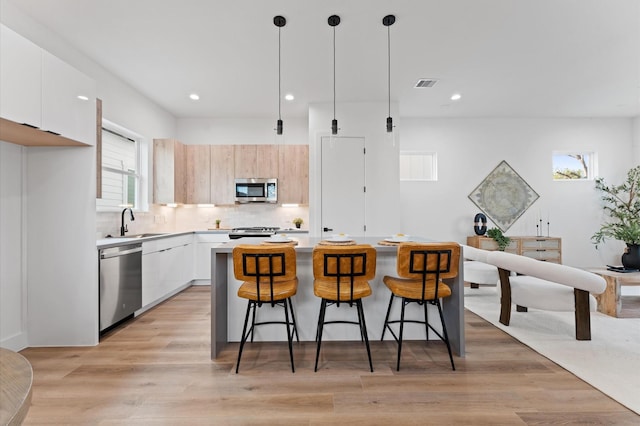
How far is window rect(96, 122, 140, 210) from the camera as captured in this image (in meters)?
4.11

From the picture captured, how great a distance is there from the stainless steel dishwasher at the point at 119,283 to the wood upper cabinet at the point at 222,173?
6.52 ft

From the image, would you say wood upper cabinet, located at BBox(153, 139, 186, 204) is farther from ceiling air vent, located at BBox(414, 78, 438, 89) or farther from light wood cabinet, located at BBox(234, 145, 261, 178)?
ceiling air vent, located at BBox(414, 78, 438, 89)

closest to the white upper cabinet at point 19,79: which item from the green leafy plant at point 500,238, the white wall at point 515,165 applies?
the white wall at point 515,165

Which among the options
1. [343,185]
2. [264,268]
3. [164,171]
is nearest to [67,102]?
[264,268]

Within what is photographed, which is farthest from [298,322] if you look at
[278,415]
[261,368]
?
[278,415]

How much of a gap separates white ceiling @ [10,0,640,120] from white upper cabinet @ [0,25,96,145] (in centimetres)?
64

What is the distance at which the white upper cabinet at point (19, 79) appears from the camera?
7.11 feet

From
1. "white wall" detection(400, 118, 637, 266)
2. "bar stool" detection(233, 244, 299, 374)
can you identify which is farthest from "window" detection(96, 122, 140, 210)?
"white wall" detection(400, 118, 637, 266)

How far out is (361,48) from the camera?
342cm

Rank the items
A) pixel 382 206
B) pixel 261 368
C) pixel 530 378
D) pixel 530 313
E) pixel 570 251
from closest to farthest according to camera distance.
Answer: pixel 530 378 → pixel 261 368 → pixel 530 313 → pixel 382 206 → pixel 570 251

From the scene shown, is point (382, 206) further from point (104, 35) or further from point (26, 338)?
point (26, 338)

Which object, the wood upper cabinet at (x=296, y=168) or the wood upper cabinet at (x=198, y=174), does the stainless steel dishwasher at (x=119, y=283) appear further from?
the wood upper cabinet at (x=296, y=168)

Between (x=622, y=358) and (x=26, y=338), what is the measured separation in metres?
5.09

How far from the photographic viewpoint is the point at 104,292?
9.95 feet
